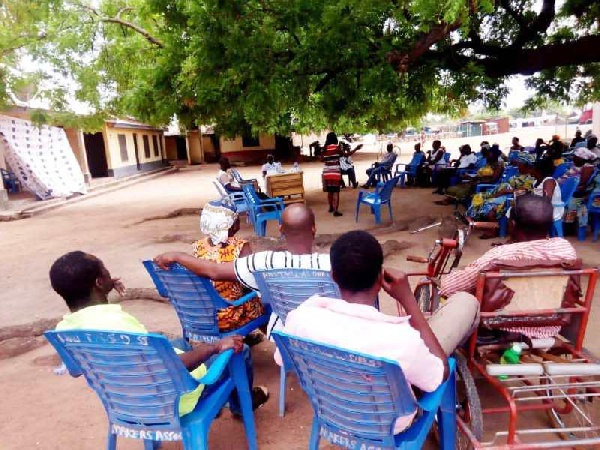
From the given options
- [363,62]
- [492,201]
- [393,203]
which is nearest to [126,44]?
[363,62]

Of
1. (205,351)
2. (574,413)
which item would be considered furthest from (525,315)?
(205,351)

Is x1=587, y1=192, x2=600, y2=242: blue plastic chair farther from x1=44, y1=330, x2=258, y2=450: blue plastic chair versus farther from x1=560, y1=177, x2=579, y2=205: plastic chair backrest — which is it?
x1=44, y1=330, x2=258, y2=450: blue plastic chair

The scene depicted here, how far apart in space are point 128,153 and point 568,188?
2260cm

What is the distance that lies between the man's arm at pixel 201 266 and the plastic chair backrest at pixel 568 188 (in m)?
5.33

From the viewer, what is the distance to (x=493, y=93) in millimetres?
8625

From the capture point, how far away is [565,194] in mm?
6176

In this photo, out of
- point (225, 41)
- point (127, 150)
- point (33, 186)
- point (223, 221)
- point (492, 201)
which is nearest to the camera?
point (223, 221)

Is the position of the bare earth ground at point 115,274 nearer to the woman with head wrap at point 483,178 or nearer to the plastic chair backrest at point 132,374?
the woman with head wrap at point 483,178

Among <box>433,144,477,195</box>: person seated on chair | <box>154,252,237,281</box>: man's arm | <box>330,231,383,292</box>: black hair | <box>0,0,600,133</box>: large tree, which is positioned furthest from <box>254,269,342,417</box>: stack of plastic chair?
<box>433,144,477,195</box>: person seated on chair

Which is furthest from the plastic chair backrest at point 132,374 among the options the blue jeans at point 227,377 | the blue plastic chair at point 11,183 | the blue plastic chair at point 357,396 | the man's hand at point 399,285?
the blue plastic chair at point 11,183

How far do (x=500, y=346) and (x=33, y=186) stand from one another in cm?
1608

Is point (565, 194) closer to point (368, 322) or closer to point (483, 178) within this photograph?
point (483, 178)

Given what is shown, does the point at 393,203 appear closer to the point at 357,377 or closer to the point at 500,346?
the point at 500,346

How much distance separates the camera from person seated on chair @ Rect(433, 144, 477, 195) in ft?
37.7
